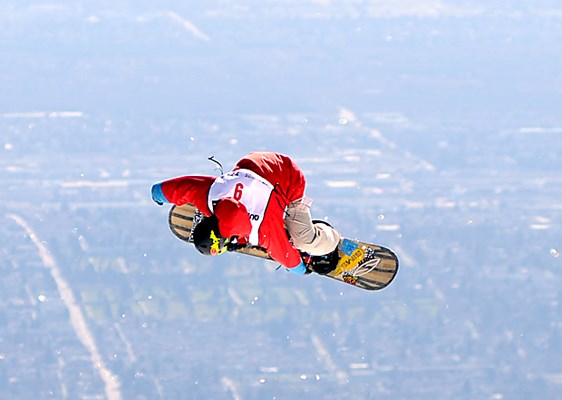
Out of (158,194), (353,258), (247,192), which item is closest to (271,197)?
(247,192)

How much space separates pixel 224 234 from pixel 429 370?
112 meters

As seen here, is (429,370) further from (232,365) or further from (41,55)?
(41,55)

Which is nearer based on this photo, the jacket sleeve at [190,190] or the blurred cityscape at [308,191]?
the jacket sleeve at [190,190]

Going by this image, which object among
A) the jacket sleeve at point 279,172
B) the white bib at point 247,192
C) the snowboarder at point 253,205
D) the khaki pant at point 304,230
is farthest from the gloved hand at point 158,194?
the khaki pant at point 304,230

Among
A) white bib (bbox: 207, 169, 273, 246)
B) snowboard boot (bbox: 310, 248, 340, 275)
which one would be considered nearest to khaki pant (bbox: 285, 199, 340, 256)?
snowboard boot (bbox: 310, 248, 340, 275)

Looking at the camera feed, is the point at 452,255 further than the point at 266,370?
Yes

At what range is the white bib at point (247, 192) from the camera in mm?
13023

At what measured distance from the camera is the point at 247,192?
13094 mm

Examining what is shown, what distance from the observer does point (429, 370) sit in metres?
121

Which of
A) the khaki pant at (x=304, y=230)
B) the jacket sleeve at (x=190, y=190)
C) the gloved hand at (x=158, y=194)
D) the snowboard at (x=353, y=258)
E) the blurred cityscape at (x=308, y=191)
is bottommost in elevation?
the blurred cityscape at (x=308, y=191)

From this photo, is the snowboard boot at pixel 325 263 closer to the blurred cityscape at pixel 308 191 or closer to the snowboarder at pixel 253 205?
the snowboarder at pixel 253 205

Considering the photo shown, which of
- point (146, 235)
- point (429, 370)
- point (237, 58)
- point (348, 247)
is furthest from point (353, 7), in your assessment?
point (348, 247)

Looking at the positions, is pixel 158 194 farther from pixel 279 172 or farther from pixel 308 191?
pixel 308 191

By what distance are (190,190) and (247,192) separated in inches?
33.1
